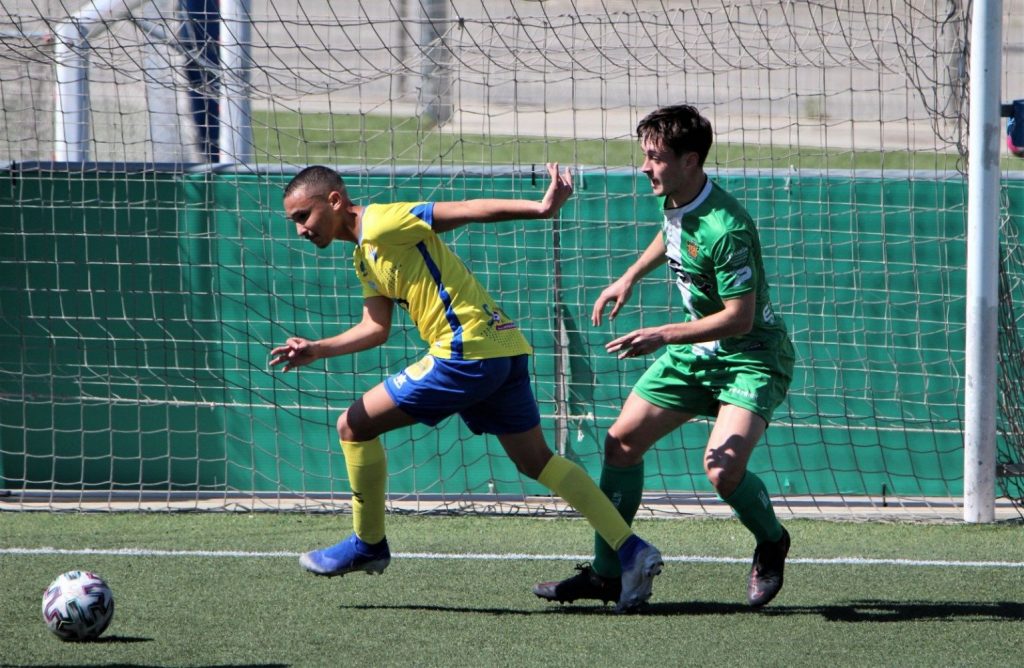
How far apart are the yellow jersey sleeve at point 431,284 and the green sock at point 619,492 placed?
0.62 metres

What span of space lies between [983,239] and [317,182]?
345cm

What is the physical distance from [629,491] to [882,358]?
9.24ft

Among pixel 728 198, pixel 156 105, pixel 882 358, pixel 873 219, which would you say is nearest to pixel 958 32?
pixel 873 219

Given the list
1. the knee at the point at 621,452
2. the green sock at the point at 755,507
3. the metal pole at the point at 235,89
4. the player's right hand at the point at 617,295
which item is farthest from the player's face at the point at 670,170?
the metal pole at the point at 235,89

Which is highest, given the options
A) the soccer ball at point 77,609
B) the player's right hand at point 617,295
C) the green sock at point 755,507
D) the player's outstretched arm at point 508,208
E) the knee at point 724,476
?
the player's outstretched arm at point 508,208

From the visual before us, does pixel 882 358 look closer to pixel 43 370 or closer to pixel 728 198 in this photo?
pixel 728 198

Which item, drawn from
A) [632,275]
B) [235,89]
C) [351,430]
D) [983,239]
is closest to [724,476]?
[632,275]

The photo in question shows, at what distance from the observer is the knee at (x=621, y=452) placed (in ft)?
16.1

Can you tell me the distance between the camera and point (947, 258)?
281 inches

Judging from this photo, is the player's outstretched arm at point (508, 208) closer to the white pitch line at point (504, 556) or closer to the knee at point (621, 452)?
the knee at point (621, 452)

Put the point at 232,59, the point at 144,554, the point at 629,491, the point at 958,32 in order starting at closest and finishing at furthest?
the point at 629,491 < the point at 144,554 < the point at 958,32 < the point at 232,59

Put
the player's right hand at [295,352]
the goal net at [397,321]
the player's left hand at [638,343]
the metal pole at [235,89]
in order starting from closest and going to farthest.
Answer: the player's left hand at [638,343] < the player's right hand at [295,352] < the goal net at [397,321] < the metal pole at [235,89]

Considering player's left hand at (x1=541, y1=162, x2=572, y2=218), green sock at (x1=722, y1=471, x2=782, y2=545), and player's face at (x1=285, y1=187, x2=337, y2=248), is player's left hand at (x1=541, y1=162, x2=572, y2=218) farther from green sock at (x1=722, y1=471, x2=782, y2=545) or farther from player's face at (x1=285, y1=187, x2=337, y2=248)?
green sock at (x1=722, y1=471, x2=782, y2=545)

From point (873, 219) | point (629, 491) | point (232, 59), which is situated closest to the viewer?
point (629, 491)
